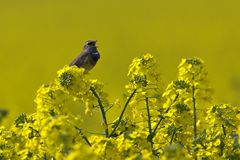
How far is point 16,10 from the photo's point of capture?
23609 millimetres

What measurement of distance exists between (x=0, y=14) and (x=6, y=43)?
3753mm

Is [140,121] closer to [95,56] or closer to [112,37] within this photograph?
[95,56]

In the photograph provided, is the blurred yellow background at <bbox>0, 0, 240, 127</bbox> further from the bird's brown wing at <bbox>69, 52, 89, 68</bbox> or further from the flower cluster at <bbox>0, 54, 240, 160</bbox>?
the flower cluster at <bbox>0, 54, 240, 160</bbox>

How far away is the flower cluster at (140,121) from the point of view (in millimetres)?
4492

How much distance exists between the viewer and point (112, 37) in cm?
1927

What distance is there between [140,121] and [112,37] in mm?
13867

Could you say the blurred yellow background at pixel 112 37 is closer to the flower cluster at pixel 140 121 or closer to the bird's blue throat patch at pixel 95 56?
the bird's blue throat patch at pixel 95 56

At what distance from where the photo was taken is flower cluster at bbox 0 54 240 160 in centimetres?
449

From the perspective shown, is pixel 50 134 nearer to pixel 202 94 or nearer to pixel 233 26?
pixel 202 94

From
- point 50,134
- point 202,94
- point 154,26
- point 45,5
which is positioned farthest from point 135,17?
point 50,134

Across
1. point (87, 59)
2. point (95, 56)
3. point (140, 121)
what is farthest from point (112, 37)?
point (140, 121)

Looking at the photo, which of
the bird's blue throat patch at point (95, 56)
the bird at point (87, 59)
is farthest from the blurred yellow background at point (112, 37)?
the bird's blue throat patch at point (95, 56)

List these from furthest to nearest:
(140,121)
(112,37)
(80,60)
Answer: (112,37) < (80,60) < (140,121)

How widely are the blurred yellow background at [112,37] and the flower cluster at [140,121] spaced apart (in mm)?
5371
